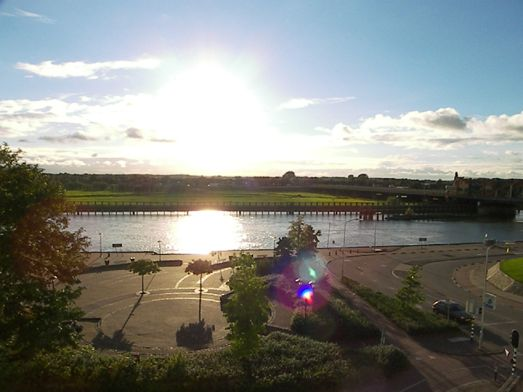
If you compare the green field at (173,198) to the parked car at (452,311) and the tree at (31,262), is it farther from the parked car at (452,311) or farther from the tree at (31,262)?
the tree at (31,262)

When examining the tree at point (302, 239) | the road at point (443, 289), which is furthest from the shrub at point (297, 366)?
the tree at point (302, 239)

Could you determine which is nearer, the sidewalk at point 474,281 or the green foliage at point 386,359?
the green foliage at point 386,359

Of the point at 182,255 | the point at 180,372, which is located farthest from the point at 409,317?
the point at 182,255

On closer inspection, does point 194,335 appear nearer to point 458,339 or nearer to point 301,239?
point 458,339

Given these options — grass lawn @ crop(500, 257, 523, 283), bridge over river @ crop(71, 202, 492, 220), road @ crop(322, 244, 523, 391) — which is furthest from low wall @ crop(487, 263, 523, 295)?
bridge over river @ crop(71, 202, 492, 220)

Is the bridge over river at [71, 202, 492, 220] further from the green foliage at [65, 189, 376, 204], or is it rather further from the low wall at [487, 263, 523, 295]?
the low wall at [487, 263, 523, 295]

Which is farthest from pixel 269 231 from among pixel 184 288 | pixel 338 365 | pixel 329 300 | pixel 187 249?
pixel 338 365
